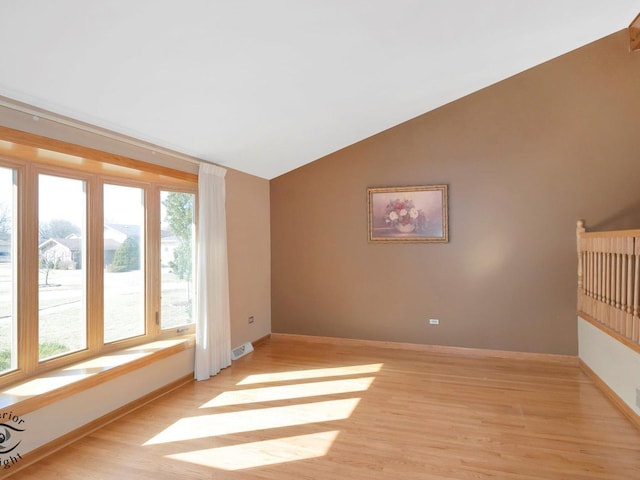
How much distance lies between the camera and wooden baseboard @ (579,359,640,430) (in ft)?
10.00

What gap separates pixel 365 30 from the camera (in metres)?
2.94

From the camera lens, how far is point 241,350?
16.4 feet

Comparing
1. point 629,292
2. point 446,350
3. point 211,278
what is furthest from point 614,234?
point 211,278

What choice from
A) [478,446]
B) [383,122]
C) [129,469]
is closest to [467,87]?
[383,122]

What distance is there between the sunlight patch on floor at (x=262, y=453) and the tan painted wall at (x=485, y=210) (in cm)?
271

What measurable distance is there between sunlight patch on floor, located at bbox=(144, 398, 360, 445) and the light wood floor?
0.05 ft

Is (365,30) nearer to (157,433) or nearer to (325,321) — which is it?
(157,433)

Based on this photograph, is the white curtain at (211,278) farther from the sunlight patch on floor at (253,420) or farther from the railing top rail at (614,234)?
the railing top rail at (614,234)

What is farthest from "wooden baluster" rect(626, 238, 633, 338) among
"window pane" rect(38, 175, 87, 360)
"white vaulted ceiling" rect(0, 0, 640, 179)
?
"window pane" rect(38, 175, 87, 360)

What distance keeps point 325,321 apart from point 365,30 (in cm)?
388

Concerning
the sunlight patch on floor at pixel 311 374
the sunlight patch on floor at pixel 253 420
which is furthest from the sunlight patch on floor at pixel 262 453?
the sunlight patch on floor at pixel 311 374

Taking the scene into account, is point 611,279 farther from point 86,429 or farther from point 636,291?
point 86,429

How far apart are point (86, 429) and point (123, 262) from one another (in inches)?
58.7

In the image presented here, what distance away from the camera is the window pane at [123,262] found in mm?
3688
